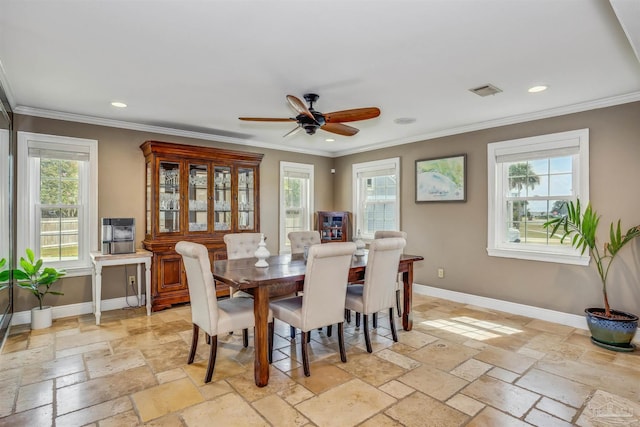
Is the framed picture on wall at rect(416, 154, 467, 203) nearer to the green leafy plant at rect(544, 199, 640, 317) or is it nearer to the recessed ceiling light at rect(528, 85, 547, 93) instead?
the green leafy plant at rect(544, 199, 640, 317)

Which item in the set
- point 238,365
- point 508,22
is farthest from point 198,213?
point 508,22

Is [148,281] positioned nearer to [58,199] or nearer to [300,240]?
[58,199]

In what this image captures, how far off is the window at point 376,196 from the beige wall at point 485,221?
0.45 ft

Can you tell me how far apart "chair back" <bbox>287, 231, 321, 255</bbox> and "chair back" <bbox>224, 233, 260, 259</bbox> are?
18.8 inches

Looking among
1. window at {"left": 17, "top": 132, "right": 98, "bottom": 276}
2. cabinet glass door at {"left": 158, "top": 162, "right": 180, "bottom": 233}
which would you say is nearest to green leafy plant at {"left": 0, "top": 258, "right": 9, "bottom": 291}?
window at {"left": 17, "top": 132, "right": 98, "bottom": 276}

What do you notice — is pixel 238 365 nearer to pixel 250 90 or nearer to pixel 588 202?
pixel 250 90

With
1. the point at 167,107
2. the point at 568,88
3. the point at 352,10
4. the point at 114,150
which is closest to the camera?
the point at 352,10

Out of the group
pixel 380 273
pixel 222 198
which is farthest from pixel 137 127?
pixel 380 273

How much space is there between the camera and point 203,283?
2.48 m

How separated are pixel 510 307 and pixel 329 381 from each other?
111 inches

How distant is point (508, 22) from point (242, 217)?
4.02 meters

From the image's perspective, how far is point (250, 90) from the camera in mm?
3250

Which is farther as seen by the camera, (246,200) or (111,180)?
(246,200)

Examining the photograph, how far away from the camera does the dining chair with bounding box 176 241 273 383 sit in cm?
246
